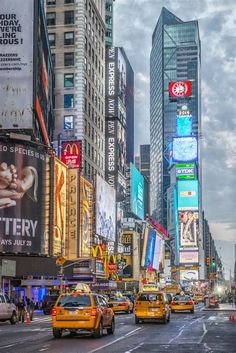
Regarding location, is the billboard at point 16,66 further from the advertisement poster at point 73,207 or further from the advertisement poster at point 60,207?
the advertisement poster at point 73,207

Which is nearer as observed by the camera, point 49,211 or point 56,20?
point 49,211

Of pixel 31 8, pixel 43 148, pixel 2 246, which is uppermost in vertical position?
pixel 31 8

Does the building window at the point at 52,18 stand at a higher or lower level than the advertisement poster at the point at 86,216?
higher

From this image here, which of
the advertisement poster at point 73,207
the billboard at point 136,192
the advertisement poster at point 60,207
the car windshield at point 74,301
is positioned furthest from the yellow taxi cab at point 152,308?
the billboard at point 136,192

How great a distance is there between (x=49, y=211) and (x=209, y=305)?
839 inches

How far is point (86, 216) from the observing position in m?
84.5

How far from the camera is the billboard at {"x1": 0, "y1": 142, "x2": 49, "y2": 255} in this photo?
212 ft

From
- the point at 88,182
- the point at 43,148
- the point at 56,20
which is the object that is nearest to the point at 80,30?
the point at 56,20

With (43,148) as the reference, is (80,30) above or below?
above

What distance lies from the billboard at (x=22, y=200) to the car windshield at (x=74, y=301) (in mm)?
39412

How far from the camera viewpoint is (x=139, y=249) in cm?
15612

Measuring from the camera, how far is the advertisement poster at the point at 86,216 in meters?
81.6

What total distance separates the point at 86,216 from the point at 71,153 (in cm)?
957

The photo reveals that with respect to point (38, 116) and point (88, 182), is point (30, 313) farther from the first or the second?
point (88, 182)
